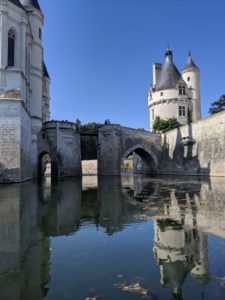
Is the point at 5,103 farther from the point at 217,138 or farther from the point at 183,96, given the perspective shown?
the point at 183,96

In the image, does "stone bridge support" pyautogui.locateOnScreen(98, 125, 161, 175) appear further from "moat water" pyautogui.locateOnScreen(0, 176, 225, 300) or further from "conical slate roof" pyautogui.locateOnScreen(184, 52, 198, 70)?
"moat water" pyautogui.locateOnScreen(0, 176, 225, 300)

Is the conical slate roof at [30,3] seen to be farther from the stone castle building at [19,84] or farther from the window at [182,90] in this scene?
the window at [182,90]

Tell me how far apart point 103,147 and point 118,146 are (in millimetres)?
1978

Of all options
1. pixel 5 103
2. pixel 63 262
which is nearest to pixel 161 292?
pixel 63 262

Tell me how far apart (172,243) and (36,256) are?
2.29 metres

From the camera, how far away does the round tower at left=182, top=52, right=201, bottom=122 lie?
163 ft

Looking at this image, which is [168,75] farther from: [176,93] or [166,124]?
[166,124]

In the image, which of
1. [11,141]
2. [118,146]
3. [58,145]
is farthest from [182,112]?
[11,141]

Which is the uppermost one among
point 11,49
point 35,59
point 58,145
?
point 35,59

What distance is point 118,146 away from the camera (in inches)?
1422

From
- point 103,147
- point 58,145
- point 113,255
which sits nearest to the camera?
point 113,255

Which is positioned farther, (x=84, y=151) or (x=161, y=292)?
(x=84, y=151)

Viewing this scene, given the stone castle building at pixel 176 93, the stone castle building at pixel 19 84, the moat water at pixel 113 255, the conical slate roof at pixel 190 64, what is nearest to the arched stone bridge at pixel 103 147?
the stone castle building at pixel 19 84

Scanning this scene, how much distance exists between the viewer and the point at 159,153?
4084cm
